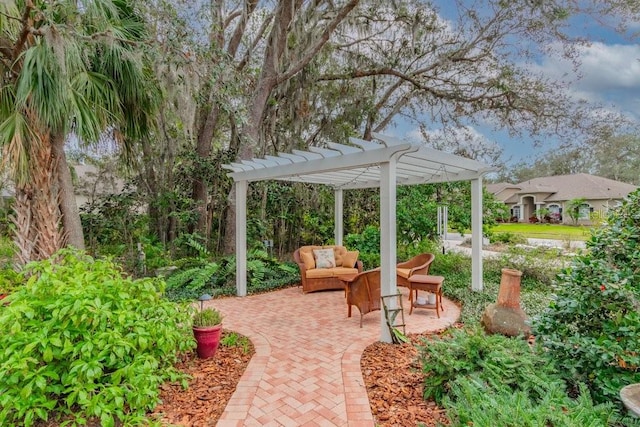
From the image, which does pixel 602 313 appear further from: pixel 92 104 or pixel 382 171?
pixel 92 104

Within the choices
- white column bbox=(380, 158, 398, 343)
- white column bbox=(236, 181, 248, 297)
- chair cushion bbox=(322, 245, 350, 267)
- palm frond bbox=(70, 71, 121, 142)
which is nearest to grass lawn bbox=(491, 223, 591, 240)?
chair cushion bbox=(322, 245, 350, 267)

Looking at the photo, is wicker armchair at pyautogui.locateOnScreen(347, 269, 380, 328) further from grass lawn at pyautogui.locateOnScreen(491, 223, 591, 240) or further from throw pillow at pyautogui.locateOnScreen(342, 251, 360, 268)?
grass lawn at pyautogui.locateOnScreen(491, 223, 591, 240)

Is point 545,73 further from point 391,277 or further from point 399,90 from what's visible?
point 391,277

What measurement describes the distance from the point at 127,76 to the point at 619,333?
21.9 ft

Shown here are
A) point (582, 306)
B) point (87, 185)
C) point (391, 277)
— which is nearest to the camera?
point (582, 306)

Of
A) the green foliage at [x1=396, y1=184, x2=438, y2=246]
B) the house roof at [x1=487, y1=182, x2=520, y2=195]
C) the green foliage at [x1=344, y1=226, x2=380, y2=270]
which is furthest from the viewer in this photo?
the house roof at [x1=487, y1=182, x2=520, y2=195]

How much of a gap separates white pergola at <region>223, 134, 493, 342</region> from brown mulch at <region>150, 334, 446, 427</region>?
63 cm

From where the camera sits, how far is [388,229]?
4000 mm

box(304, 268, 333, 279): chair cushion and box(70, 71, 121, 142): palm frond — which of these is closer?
box(70, 71, 121, 142): palm frond

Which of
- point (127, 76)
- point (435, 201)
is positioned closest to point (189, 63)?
point (127, 76)

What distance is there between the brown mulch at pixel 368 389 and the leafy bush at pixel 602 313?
1.12 metres

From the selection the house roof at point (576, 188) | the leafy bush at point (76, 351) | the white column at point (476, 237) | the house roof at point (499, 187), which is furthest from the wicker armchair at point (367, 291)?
the house roof at point (499, 187)

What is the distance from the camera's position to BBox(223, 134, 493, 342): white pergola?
13.0ft

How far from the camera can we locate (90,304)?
90.1 inches
